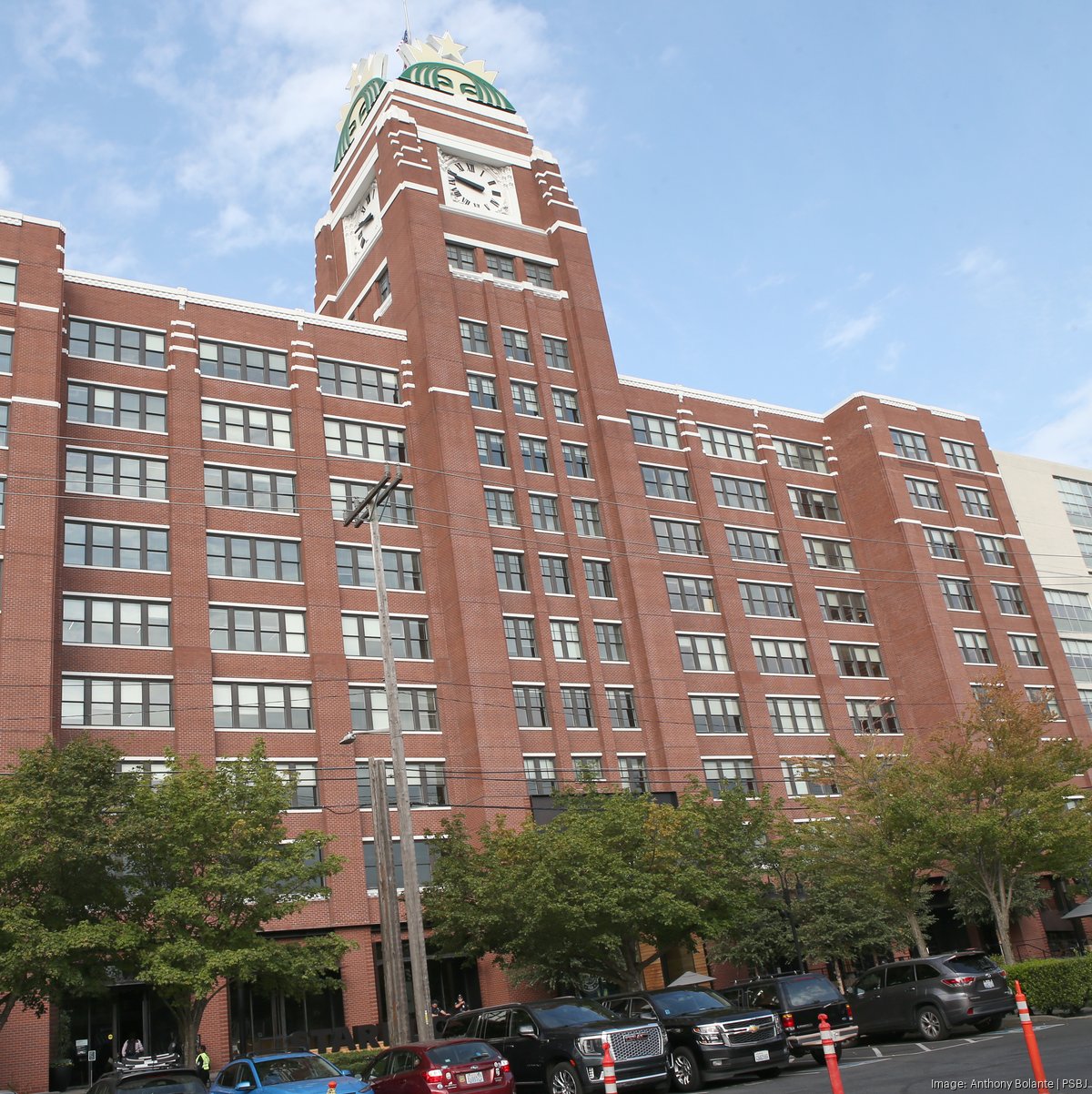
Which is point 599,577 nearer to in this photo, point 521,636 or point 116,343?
point 521,636

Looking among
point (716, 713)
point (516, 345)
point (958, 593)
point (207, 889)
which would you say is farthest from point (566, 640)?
point (958, 593)

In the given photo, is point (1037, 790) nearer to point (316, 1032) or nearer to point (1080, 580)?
point (316, 1032)

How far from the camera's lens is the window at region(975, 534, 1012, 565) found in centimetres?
6644

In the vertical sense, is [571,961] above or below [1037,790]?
below

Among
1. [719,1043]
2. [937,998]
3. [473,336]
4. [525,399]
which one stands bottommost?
[719,1043]

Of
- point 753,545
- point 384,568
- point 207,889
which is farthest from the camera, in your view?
point 753,545

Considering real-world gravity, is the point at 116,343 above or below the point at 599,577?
above

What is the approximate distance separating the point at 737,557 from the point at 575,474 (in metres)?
10.4

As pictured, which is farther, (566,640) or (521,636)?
(566,640)

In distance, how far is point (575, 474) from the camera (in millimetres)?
54750

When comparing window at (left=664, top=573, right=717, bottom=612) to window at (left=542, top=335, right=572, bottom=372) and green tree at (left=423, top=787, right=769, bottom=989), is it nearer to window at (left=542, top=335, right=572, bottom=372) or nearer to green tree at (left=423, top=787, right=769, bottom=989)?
window at (left=542, top=335, right=572, bottom=372)

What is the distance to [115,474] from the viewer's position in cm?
4362

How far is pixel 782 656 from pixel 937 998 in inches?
1291

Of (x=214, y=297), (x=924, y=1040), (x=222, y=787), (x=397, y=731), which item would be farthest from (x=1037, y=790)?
(x=214, y=297)
